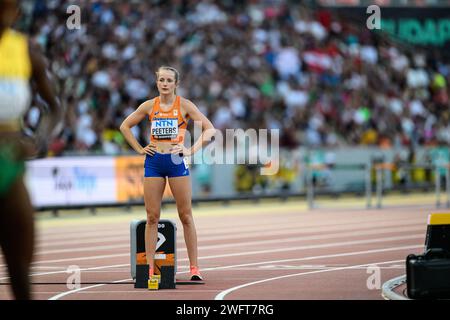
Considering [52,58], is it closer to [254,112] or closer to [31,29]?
[31,29]

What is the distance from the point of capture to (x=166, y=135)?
997cm

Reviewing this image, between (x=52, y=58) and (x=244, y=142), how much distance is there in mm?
4873

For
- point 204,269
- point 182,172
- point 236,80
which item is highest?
point 236,80

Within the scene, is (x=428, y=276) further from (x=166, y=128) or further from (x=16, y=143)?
(x=16, y=143)

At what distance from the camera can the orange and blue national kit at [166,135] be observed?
32.7 feet

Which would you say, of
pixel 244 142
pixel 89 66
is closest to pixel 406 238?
pixel 244 142

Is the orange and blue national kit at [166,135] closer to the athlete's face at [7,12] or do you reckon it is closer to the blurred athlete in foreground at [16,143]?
the blurred athlete in foreground at [16,143]

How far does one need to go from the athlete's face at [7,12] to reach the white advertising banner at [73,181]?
53.9 ft

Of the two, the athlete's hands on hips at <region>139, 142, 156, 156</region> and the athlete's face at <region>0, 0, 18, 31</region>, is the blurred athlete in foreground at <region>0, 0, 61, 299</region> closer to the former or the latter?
the athlete's face at <region>0, 0, 18, 31</region>

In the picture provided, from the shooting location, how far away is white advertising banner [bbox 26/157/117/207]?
2208 centimetres

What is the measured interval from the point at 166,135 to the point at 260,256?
13.2 feet

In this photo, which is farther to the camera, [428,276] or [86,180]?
[86,180]

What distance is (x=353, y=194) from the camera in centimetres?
2927

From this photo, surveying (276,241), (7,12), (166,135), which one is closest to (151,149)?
(166,135)
